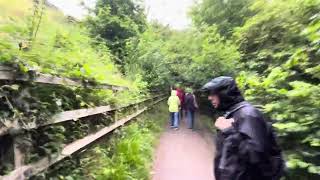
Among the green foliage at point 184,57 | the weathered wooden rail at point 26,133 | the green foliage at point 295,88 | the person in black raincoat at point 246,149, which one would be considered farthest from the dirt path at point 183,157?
the person in black raincoat at point 246,149

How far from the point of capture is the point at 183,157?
1196 cm

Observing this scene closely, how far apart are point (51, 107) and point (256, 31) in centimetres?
997

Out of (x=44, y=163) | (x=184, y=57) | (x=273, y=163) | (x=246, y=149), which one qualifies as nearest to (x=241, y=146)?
(x=246, y=149)

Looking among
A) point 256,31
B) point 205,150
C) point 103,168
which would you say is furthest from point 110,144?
point 256,31

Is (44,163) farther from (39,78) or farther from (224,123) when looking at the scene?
(224,123)

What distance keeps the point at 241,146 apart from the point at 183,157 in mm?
8444

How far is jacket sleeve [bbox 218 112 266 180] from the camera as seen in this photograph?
11.7ft

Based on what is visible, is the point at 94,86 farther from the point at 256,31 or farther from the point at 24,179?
the point at 256,31

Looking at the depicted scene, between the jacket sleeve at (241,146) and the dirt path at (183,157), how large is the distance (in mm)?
5122

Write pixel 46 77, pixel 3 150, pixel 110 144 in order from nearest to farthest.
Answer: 1. pixel 3 150
2. pixel 46 77
3. pixel 110 144

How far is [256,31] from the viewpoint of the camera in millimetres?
12898

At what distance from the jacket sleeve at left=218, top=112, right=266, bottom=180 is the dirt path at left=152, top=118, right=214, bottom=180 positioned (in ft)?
16.8

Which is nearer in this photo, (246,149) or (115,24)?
(246,149)

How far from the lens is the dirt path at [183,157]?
9.49m
